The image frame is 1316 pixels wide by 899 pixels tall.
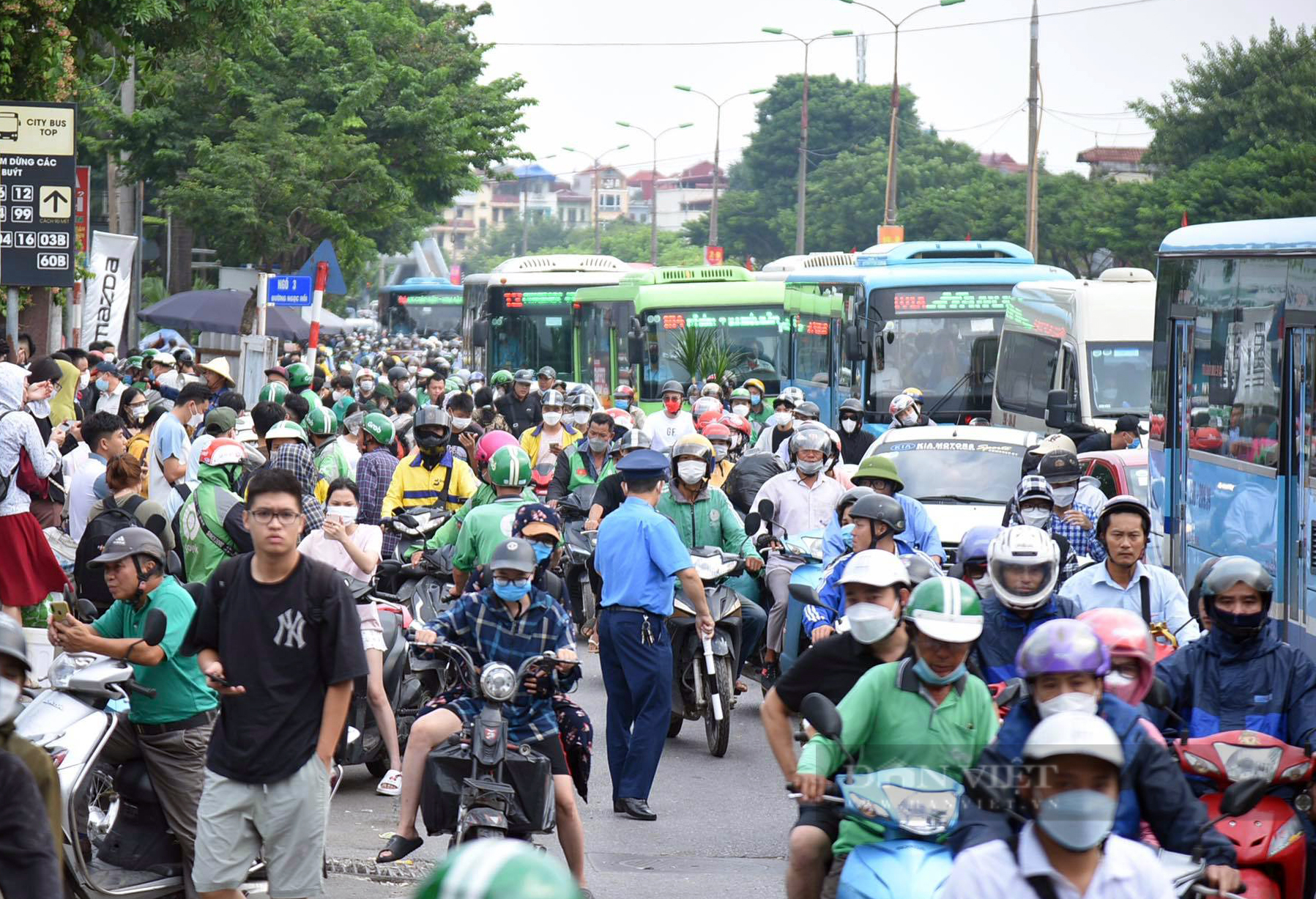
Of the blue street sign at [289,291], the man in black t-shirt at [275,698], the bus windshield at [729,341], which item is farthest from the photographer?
the bus windshield at [729,341]

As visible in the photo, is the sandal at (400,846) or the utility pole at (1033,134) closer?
the sandal at (400,846)

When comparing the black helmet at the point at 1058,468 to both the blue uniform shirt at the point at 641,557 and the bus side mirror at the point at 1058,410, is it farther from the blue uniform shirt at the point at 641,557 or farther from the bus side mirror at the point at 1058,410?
the bus side mirror at the point at 1058,410

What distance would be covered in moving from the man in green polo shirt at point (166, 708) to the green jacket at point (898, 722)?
8.96 ft

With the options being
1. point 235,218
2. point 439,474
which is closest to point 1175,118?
point 235,218

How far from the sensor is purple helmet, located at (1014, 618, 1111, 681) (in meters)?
4.74

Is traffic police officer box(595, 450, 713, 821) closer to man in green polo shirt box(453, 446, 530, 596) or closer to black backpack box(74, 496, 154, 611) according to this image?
man in green polo shirt box(453, 446, 530, 596)

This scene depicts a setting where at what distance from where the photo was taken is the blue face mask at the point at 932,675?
16.8 ft

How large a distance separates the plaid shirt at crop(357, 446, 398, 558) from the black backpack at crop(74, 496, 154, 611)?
2717mm

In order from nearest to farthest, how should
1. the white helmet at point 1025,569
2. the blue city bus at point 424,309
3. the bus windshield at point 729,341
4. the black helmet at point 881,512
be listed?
1. the white helmet at point 1025,569
2. the black helmet at point 881,512
3. the bus windshield at point 729,341
4. the blue city bus at point 424,309

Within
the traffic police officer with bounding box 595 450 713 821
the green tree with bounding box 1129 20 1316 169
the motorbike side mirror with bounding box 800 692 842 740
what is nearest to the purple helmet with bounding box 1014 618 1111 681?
the motorbike side mirror with bounding box 800 692 842 740

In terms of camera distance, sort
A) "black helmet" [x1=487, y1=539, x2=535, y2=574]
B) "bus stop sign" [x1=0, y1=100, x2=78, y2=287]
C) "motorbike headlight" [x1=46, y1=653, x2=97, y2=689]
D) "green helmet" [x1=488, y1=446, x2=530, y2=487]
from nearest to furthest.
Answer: "motorbike headlight" [x1=46, y1=653, x2=97, y2=689] < "black helmet" [x1=487, y1=539, x2=535, y2=574] < "green helmet" [x1=488, y1=446, x2=530, y2=487] < "bus stop sign" [x1=0, y1=100, x2=78, y2=287]

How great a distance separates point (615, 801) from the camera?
9.33 m

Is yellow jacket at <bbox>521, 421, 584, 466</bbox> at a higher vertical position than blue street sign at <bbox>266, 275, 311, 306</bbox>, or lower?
lower

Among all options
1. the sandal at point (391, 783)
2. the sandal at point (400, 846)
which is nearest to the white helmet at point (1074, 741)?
the sandal at point (400, 846)
